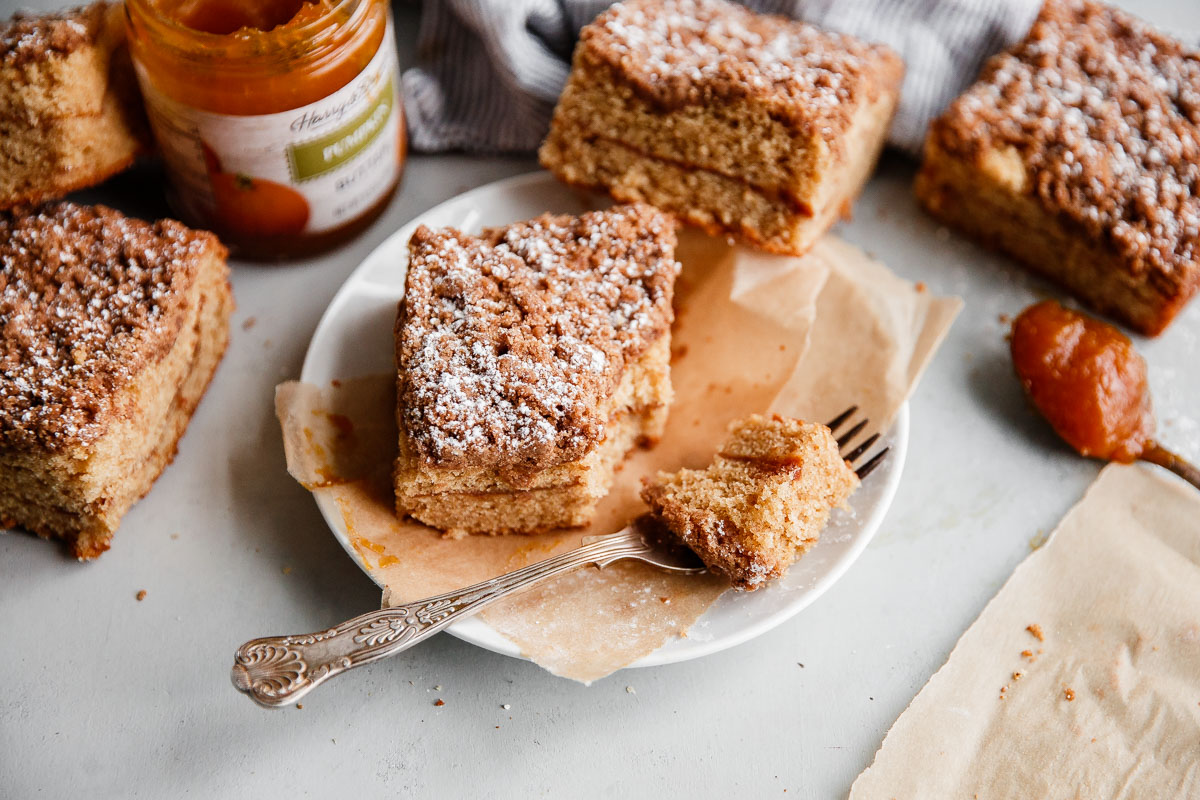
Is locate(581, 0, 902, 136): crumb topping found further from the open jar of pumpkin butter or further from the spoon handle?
the spoon handle

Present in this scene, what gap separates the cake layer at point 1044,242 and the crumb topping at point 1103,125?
0.05 meters

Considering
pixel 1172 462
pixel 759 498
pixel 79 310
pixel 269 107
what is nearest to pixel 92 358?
pixel 79 310

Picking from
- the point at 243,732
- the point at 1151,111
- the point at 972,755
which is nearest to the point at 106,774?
the point at 243,732

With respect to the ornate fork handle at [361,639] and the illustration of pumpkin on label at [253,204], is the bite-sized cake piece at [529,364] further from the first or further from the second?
the illustration of pumpkin on label at [253,204]

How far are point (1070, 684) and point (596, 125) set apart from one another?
1.99 m

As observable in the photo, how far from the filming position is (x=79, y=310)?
8.23 feet

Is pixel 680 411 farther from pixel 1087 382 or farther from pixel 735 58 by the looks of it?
pixel 1087 382

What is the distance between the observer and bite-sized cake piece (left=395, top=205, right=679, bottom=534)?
231 centimetres

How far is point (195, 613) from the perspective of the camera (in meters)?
2.57

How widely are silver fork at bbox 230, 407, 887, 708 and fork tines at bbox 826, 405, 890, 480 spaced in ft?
1.69

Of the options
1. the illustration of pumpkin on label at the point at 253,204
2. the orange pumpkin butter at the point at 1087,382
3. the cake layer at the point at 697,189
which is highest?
the cake layer at the point at 697,189

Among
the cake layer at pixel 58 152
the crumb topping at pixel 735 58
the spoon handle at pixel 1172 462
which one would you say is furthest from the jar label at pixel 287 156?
the spoon handle at pixel 1172 462

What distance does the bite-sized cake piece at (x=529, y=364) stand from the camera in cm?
231

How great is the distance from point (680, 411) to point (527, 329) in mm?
600
